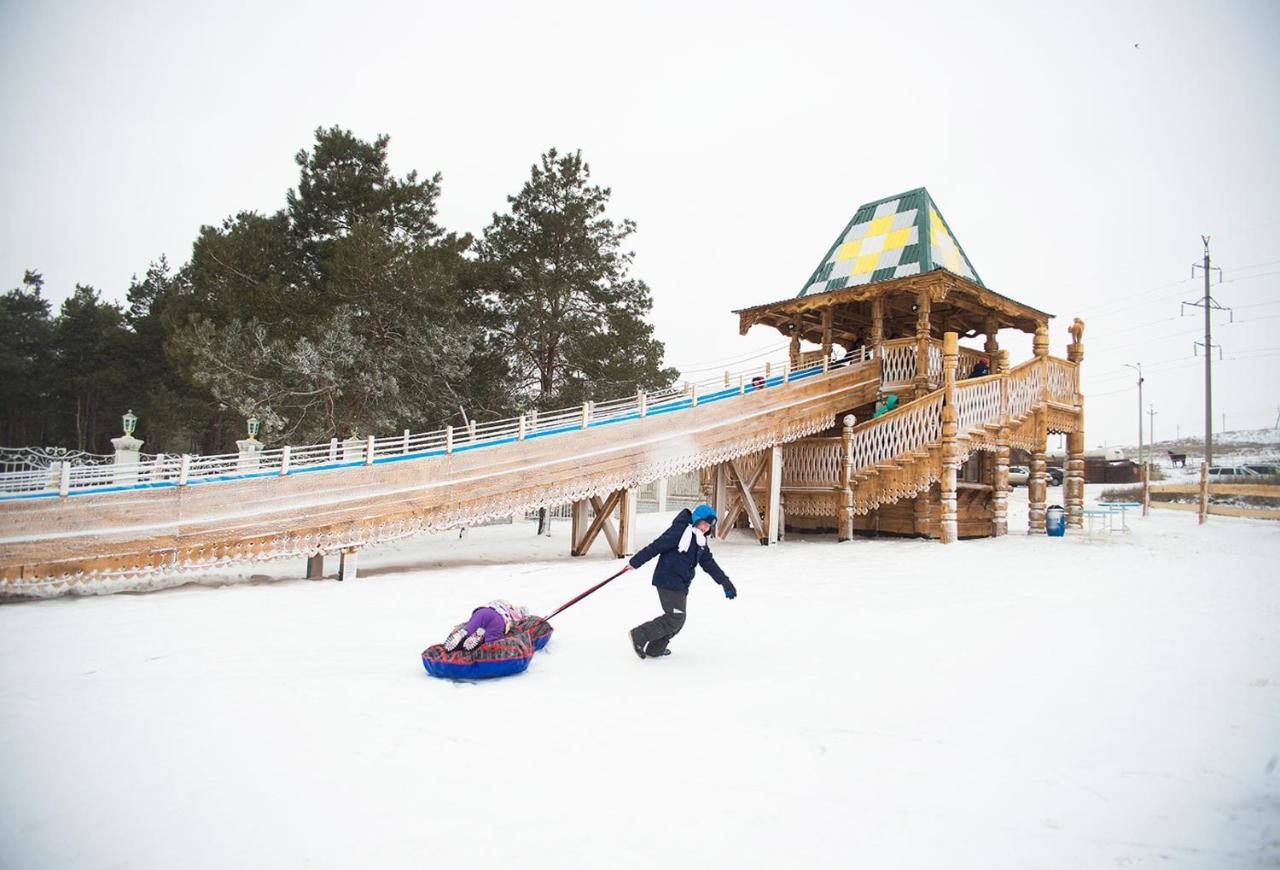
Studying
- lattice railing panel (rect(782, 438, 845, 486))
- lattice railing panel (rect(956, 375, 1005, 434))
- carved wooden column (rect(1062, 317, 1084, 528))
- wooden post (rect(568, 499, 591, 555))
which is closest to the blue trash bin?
carved wooden column (rect(1062, 317, 1084, 528))

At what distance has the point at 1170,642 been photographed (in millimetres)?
6379

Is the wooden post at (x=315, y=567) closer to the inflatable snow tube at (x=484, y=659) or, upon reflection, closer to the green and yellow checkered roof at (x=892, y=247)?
the inflatable snow tube at (x=484, y=659)

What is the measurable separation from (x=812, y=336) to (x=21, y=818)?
69.3 ft

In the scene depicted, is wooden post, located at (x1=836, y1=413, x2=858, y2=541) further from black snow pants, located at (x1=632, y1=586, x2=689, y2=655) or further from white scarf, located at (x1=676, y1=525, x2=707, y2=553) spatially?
black snow pants, located at (x1=632, y1=586, x2=689, y2=655)

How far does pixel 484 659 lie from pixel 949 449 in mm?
11757

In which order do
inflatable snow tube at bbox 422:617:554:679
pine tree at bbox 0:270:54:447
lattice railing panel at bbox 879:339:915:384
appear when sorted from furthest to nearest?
pine tree at bbox 0:270:54:447 → lattice railing panel at bbox 879:339:915:384 → inflatable snow tube at bbox 422:617:554:679

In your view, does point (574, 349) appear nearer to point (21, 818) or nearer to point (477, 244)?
point (477, 244)

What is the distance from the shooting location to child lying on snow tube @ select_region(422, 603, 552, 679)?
5637 millimetres

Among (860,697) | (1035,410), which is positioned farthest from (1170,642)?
(1035,410)

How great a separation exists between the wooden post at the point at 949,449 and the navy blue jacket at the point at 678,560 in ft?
31.3

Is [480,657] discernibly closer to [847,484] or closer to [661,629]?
[661,629]

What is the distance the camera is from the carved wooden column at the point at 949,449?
46.5 feet

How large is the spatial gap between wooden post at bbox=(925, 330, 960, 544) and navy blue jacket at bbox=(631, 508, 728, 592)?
9.54 m

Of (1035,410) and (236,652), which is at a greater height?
(1035,410)
